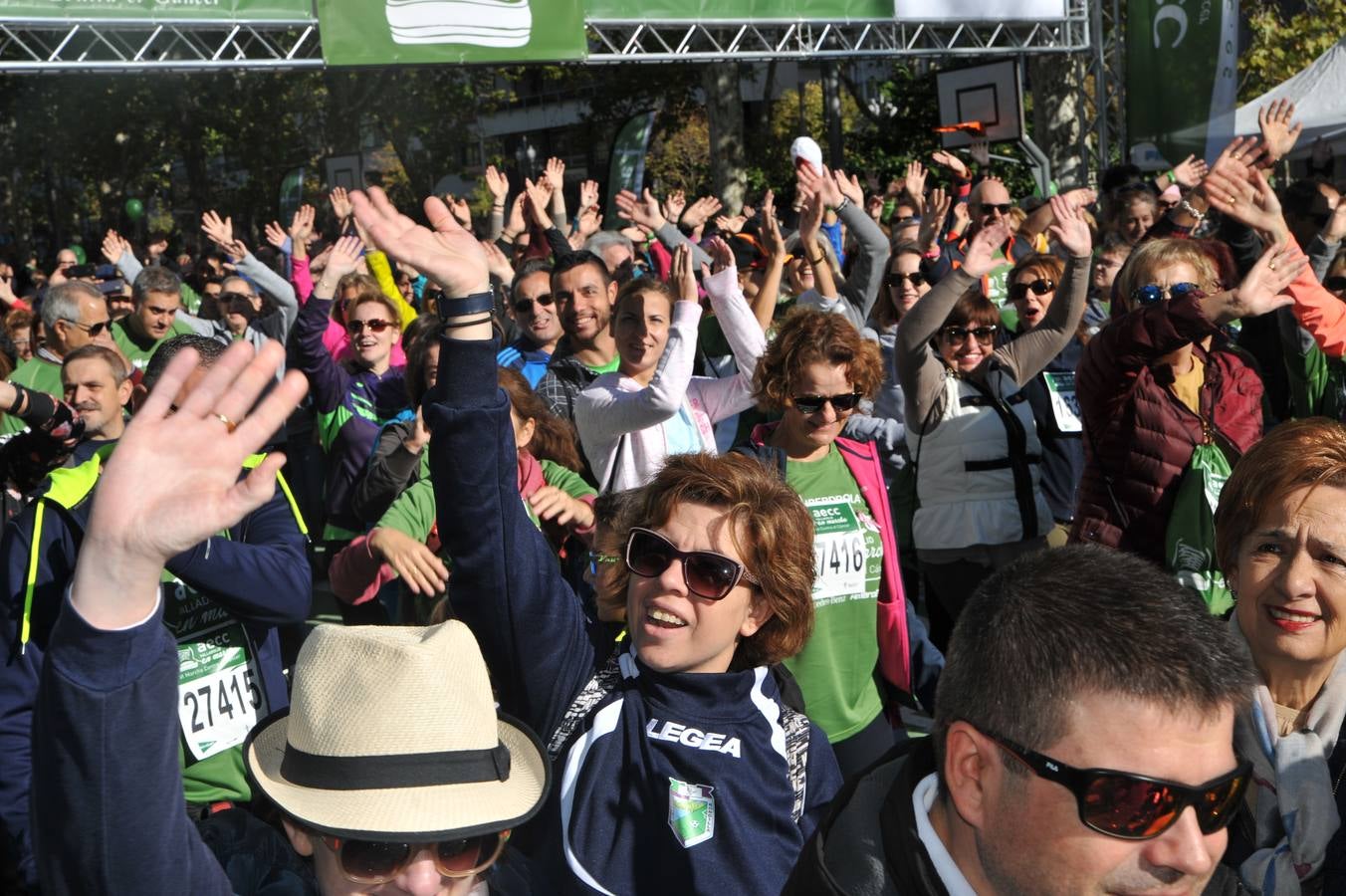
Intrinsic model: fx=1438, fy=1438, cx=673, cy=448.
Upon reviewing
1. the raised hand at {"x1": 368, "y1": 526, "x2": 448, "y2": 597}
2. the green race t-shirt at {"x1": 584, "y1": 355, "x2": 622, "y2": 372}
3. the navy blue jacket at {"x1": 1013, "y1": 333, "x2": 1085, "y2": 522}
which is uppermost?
the green race t-shirt at {"x1": 584, "y1": 355, "x2": 622, "y2": 372}

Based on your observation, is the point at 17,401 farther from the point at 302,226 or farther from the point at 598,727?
the point at 302,226

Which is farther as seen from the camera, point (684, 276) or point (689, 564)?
point (684, 276)

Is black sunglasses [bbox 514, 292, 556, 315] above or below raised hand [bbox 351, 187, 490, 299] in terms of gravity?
below

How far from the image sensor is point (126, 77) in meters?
33.6

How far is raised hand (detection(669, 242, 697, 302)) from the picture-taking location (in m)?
4.80

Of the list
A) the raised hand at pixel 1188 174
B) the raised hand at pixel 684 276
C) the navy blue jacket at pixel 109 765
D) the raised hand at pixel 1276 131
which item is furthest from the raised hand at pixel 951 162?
the navy blue jacket at pixel 109 765

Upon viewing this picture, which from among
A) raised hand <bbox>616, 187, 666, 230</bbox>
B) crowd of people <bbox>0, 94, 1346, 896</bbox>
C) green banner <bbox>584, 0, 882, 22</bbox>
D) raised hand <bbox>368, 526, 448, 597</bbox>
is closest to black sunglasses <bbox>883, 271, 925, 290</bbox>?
crowd of people <bbox>0, 94, 1346, 896</bbox>

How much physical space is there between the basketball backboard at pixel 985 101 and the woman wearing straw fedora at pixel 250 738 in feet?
42.5

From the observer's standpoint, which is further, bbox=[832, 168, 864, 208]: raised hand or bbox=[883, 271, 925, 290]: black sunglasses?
bbox=[832, 168, 864, 208]: raised hand

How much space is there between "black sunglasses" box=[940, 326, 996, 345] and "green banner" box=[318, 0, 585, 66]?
7.12 m

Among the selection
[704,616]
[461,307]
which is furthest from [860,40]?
[461,307]

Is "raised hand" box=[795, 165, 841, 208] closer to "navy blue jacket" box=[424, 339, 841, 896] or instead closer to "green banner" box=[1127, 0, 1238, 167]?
"navy blue jacket" box=[424, 339, 841, 896]

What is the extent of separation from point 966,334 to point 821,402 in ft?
4.63

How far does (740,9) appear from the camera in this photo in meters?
12.6
